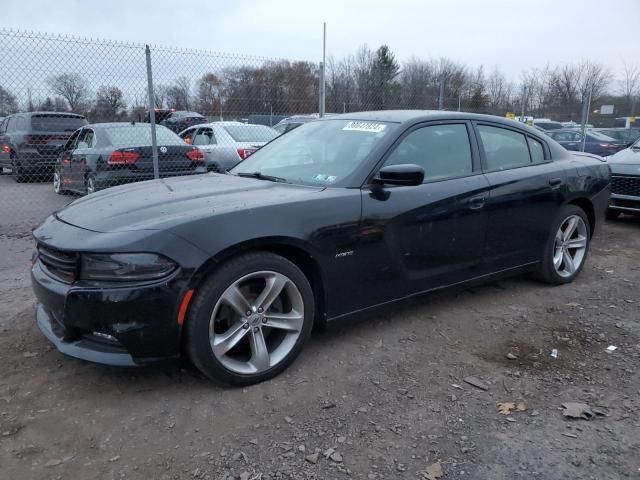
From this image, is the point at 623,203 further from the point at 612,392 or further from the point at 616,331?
the point at 612,392

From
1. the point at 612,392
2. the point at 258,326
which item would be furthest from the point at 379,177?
the point at 612,392

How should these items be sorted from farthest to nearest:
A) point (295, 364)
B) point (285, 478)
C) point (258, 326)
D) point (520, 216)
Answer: point (520, 216)
point (295, 364)
point (258, 326)
point (285, 478)

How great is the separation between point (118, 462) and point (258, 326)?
957 mm

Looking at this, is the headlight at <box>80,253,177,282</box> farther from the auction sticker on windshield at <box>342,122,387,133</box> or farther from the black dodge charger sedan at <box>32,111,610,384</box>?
the auction sticker on windshield at <box>342,122,387,133</box>

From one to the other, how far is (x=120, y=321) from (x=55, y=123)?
1021cm

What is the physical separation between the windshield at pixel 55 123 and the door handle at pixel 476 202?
950 cm

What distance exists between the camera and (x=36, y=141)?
1133cm

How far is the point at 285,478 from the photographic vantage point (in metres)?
2.21

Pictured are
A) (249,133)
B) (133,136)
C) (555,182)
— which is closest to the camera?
(555,182)

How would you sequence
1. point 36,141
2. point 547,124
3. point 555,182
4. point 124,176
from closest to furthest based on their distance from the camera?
1. point 555,182
2. point 124,176
3. point 36,141
4. point 547,124

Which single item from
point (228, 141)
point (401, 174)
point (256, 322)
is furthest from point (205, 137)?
point (256, 322)

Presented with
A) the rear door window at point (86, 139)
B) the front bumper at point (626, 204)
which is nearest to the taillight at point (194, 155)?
the rear door window at point (86, 139)

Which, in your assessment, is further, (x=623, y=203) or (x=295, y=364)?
(x=623, y=203)

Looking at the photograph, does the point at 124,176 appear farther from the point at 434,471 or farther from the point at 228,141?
the point at 434,471
